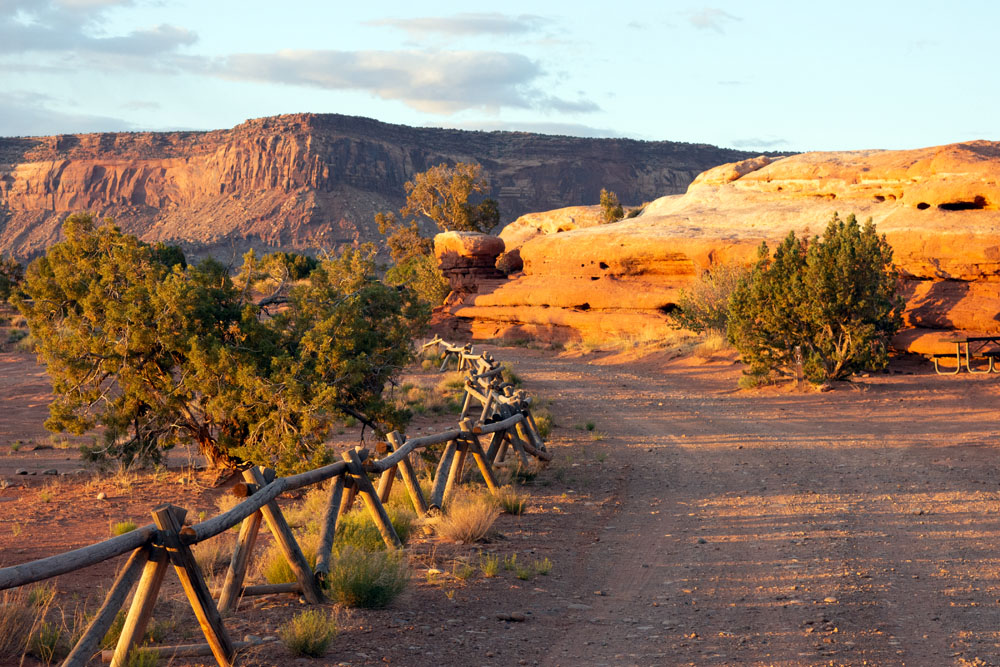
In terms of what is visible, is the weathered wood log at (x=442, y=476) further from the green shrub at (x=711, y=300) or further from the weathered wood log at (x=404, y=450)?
the green shrub at (x=711, y=300)

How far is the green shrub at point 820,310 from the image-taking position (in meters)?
18.1

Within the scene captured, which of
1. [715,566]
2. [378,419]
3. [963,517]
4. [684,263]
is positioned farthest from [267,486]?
[684,263]

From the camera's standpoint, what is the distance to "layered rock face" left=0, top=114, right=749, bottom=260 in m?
97.3

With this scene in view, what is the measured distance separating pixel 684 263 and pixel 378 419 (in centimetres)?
2175

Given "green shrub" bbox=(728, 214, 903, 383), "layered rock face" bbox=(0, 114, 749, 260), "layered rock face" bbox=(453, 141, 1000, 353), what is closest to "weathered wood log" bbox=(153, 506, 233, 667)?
"green shrub" bbox=(728, 214, 903, 383)

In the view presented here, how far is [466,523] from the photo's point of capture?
7828 mm

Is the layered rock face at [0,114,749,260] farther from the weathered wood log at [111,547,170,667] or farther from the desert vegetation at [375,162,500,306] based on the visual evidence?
the weathered wood log at [111,547,170,667]

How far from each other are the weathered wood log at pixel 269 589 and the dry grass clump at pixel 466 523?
2073 millimetres

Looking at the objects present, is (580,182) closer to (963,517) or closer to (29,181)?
(29,181)

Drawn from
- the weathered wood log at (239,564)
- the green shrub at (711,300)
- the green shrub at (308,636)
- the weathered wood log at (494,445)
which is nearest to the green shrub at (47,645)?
the weathered wood log at (239,564)

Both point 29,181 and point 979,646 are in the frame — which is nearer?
point 979,646

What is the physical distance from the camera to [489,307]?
36.9m

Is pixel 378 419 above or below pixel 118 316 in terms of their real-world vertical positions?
below

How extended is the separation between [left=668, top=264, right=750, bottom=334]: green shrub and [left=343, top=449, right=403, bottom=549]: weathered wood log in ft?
68.5
